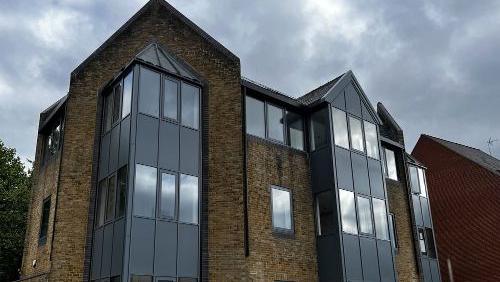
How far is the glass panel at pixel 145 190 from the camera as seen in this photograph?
44.8ft

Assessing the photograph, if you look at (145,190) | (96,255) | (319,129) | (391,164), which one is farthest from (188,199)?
(391,164)

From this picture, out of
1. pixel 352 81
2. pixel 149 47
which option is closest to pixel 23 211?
pixel 149 47

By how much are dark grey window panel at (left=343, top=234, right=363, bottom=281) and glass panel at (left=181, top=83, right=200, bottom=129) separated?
242 inches

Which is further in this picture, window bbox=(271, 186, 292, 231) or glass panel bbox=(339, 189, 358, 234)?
glass panel bbox=(339, 189, 358, 234)

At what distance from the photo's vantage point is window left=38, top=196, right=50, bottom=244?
1692cm

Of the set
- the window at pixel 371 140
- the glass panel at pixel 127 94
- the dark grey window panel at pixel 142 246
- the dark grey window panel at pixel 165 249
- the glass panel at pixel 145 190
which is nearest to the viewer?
the dark grey window panel at pixel 142 246

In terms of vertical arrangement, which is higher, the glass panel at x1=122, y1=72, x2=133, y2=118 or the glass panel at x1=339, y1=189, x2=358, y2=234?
the glass panel at x1=122, y1=72, x2=133, y2=118

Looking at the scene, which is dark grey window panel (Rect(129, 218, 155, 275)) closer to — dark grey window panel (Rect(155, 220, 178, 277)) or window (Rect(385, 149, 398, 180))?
dark grey window panel (Rect(155, 220, 178, 277))

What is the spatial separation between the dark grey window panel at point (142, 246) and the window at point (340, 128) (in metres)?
7.45

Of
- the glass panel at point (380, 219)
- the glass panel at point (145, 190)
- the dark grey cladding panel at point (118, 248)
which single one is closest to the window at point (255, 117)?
the glass panel at point (145, 190)

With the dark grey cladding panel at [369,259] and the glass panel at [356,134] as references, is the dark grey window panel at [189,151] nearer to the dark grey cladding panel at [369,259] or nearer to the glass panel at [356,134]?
the glass panel at [356,134]

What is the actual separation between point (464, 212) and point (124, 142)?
21680 mm

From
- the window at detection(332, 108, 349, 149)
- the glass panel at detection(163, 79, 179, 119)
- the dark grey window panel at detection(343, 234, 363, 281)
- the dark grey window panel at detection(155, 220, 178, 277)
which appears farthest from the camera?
the window at detection(332, 108, 349, 149)

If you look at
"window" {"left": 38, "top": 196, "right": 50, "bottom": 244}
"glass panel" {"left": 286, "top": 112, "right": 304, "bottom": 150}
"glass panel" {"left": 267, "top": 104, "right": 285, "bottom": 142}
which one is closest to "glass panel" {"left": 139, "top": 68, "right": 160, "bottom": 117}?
"glass panel" {"left": 267, "top": 104, "right": 285, "bottom": 142}
